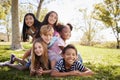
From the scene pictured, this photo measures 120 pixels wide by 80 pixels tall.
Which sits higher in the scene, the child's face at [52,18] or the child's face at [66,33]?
the child's face at [52,18]

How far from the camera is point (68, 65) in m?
7.66

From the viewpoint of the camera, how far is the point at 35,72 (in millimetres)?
7793

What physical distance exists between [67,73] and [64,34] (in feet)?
4.81

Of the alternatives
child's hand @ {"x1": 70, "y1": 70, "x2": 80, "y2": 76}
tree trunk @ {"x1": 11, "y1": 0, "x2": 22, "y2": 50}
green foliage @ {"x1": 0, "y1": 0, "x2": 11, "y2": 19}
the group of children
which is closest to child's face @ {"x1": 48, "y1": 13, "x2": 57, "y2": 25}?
the group of children

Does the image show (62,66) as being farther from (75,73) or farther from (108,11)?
(108,11)

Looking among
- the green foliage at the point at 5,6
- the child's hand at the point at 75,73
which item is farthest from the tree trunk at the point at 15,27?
the child's hand at the point at 75,73

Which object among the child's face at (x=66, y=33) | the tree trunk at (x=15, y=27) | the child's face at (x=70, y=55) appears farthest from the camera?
the tree trunk at (x=15, y=27)

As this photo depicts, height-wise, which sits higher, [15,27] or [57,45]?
[15,27]

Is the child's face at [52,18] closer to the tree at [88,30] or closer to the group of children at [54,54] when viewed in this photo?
the group of children at [54,54]

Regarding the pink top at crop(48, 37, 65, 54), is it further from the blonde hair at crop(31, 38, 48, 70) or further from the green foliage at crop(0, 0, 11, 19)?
the green foliage at crop(0, 0, 11, 19)

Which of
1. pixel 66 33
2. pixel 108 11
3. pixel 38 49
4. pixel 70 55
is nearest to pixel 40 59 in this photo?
pixel 38 49

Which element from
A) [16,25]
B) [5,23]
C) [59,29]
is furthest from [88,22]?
[59,29]

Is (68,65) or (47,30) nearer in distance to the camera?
(68,65)

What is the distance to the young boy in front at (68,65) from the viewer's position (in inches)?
292
